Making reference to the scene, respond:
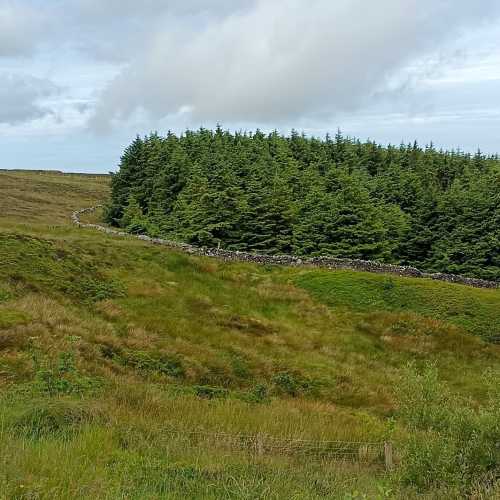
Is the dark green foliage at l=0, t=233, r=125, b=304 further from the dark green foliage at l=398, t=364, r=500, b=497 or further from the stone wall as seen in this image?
the dark green foliage at l=398, t=364, r=500, b=497

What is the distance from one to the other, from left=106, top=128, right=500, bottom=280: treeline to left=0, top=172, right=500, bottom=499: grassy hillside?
29.0 feet

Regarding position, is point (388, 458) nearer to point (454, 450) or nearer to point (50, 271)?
point (454, 450)

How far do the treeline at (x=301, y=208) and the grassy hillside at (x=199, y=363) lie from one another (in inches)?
348

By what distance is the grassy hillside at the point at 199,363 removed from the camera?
754 cm

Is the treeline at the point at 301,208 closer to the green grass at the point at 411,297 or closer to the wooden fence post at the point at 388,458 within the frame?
the green grass at the point at 411,297

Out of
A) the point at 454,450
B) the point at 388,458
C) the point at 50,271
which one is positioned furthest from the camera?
the point at 50,271

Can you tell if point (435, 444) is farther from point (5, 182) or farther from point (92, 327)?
point (5, 182)

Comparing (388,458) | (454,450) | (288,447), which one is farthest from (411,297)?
(454,450)

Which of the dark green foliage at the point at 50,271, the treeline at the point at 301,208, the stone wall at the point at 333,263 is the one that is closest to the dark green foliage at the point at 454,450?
the dark green foliage at the point at 50,271

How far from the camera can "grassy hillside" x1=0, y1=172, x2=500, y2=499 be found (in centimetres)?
754

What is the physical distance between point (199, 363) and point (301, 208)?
28610 mm

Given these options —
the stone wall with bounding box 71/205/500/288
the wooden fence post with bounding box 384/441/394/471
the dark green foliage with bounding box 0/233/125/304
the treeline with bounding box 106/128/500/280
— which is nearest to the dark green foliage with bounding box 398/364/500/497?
the wooden fence post with bounding box 384/441/394/471

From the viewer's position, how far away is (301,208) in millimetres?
44844

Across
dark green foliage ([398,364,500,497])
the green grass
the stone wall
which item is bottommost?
the green grass
